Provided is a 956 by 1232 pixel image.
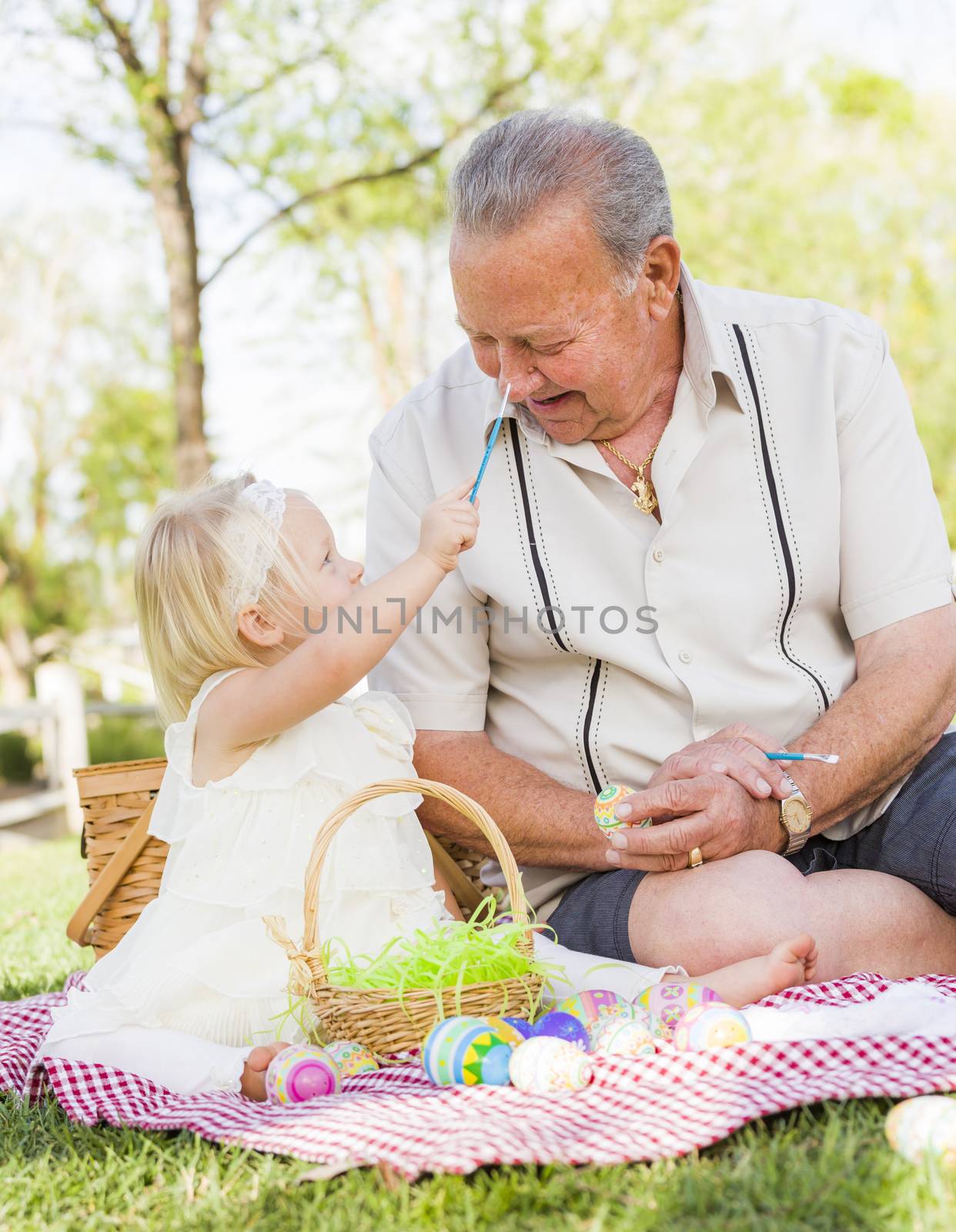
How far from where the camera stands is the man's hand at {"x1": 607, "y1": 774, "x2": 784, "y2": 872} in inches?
82.8

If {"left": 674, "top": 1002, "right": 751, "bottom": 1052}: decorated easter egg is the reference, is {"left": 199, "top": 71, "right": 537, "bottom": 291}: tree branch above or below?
above

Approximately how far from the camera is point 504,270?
2219 millimetres

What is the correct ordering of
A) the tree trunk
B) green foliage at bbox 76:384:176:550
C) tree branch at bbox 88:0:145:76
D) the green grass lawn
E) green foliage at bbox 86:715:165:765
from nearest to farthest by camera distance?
1. the green grass lawn
2. tree branch at bbox 88:0:145:76
3. the tree trunk
4. green foliage at bbox 86:715:165:765
5. green foliage at bbox 76:384:176:550

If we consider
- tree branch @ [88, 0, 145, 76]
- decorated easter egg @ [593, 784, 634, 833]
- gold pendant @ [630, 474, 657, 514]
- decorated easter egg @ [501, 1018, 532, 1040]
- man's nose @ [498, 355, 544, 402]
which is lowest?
decorated easter egg @ [501, 1018, 532, 1040]

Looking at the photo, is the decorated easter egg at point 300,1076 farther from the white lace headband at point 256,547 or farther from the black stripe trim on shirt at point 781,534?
the black stripe trim on shirt at point 781,534

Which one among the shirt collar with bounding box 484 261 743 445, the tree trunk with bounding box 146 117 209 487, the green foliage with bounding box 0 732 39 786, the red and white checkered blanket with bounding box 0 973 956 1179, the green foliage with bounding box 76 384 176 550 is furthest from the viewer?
the green foliage with bounding box 76 384 176 550

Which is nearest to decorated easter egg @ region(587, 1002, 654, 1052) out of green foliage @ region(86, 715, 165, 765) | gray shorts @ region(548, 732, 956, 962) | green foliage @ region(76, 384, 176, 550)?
gray shorts @ region(548, 732, 956, 962)

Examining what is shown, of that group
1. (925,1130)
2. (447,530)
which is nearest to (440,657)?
(447,530)

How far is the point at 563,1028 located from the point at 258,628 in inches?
38.2

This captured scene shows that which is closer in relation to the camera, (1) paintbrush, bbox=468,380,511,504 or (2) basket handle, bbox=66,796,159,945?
(1) paintbrush, bbox=468,380,511,504

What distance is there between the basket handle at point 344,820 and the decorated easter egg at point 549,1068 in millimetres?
282

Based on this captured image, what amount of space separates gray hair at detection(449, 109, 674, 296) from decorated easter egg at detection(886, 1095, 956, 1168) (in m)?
1.52

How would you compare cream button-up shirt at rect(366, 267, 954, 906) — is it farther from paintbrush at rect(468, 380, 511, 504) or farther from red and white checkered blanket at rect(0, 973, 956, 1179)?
red and white checkered blanket at rect(0, 973, 956, 1179)

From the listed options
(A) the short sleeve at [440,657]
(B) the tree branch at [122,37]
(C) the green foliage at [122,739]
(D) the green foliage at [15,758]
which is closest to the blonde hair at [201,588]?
(A) the short sleeve at [440,657]
